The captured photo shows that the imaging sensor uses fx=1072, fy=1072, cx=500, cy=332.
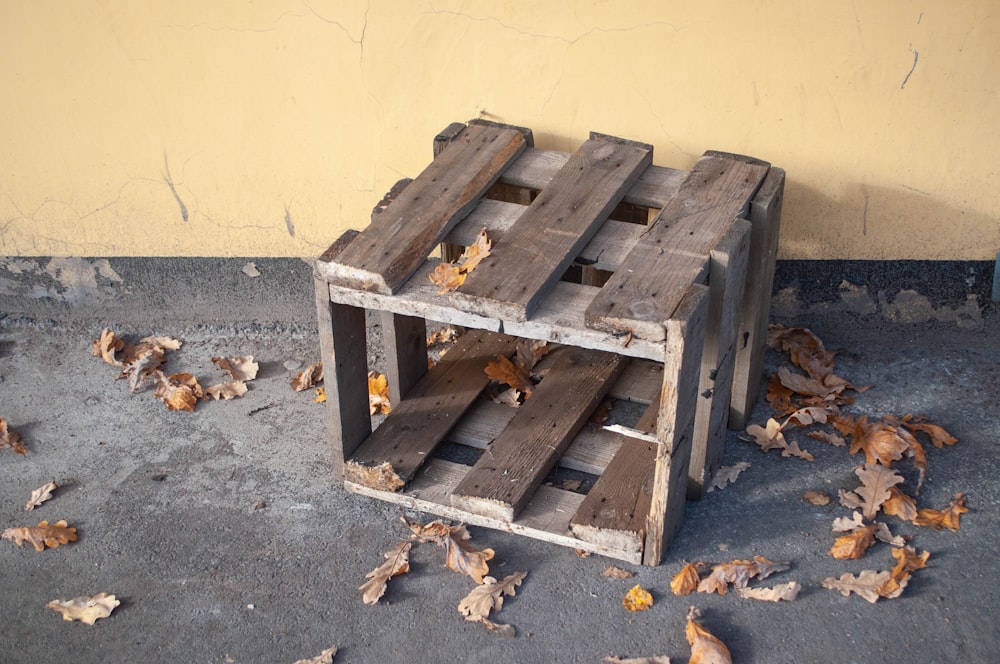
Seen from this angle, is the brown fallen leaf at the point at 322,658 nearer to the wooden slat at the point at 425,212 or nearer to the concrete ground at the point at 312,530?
the concrete ground at the point at 312,530

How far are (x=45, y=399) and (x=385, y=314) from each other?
1584 millimetres

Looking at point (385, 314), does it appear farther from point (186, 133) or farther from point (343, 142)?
point (186, 133)

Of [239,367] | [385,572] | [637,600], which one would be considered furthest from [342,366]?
[637,600]

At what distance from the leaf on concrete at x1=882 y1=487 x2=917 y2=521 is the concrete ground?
4 centimetres

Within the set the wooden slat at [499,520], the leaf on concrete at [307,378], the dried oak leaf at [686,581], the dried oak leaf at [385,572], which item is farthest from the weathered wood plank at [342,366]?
the dried oak leaf at [686,581]

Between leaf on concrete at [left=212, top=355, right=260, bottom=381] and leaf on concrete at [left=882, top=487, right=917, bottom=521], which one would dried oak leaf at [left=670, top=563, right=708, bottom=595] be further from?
leaf on concrete at [left=212, top=355, right=260, bottom=381]

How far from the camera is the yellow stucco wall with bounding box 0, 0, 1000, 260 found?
4.06 m

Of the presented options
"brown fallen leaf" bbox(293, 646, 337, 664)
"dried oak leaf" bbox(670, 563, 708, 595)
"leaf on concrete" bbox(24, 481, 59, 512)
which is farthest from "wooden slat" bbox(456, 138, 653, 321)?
"leaf on concrete" bbox(24, 481, 59, 512)

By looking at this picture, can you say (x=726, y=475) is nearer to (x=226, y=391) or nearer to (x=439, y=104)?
(x=439, y=104)

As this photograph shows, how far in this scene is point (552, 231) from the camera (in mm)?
3562

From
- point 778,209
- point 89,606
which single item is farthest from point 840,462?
point 89,606

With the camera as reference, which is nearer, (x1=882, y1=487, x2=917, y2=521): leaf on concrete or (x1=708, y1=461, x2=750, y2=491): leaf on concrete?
(x1=882, y1=487, x2=917, y2=521): leaf on concrete

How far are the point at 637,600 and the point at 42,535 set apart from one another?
2.04m

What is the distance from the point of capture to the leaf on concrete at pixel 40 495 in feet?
12.6
